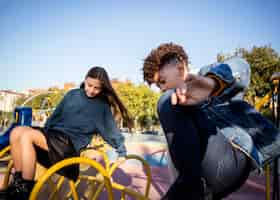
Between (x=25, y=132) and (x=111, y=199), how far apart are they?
0.65 meters

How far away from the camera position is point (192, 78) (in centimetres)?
53

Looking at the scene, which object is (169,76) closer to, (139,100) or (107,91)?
(107,91)

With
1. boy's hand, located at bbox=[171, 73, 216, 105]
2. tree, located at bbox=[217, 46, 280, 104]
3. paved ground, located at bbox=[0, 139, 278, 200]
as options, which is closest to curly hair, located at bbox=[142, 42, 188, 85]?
boy's hand, located at bbox=[171, 73, 216, 105]

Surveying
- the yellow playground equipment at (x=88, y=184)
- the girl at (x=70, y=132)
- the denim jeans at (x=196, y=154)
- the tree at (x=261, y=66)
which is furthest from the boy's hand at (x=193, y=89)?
the tree at (x=261, y=66)

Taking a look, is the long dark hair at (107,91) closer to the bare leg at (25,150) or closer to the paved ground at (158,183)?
the bare leg at (25,150)

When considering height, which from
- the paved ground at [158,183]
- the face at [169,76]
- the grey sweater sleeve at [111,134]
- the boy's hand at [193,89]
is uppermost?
the face at [169,76]

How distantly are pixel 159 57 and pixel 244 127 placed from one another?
1.37ft

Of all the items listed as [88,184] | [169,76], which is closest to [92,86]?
[169,76]

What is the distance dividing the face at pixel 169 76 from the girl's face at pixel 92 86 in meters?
1.24

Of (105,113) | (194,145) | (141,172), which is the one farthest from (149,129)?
(194,145)

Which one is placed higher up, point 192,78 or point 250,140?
point 192,78

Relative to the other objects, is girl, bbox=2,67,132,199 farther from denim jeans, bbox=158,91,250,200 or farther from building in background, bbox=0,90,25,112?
building in background, bbox=0,90,25,112

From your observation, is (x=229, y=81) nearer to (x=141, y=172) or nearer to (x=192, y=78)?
(x=192, y=78)

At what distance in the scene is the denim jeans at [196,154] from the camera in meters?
0.67
